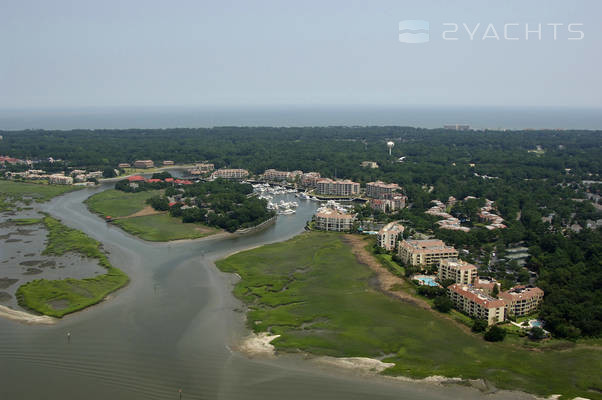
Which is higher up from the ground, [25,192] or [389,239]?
[25,192]

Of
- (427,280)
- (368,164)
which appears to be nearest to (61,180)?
(368,164)

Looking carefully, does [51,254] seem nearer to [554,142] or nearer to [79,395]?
[79,395]

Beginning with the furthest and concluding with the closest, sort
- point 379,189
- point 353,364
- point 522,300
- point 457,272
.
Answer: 1. point 379,189
2. point 457,272
3. point 522,300
4. point 353,364

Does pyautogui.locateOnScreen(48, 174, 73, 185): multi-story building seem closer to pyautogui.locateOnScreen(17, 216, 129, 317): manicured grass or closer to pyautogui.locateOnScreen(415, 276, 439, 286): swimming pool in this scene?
pyautogui.locateOnScreen(17, 216, 129, 317): manicured grass

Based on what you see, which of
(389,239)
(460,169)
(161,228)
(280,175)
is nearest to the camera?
(389,239)

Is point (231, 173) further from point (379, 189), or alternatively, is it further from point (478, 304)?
point (478, 304)

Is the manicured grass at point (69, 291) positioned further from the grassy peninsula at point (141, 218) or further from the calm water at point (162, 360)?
the grassy peninsula at point (141, 218)

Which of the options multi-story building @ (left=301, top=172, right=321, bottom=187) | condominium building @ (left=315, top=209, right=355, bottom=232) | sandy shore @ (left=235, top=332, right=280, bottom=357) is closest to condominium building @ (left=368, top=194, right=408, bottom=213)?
condominium building @ (left=315, top=209, right=355, bottom=232)
